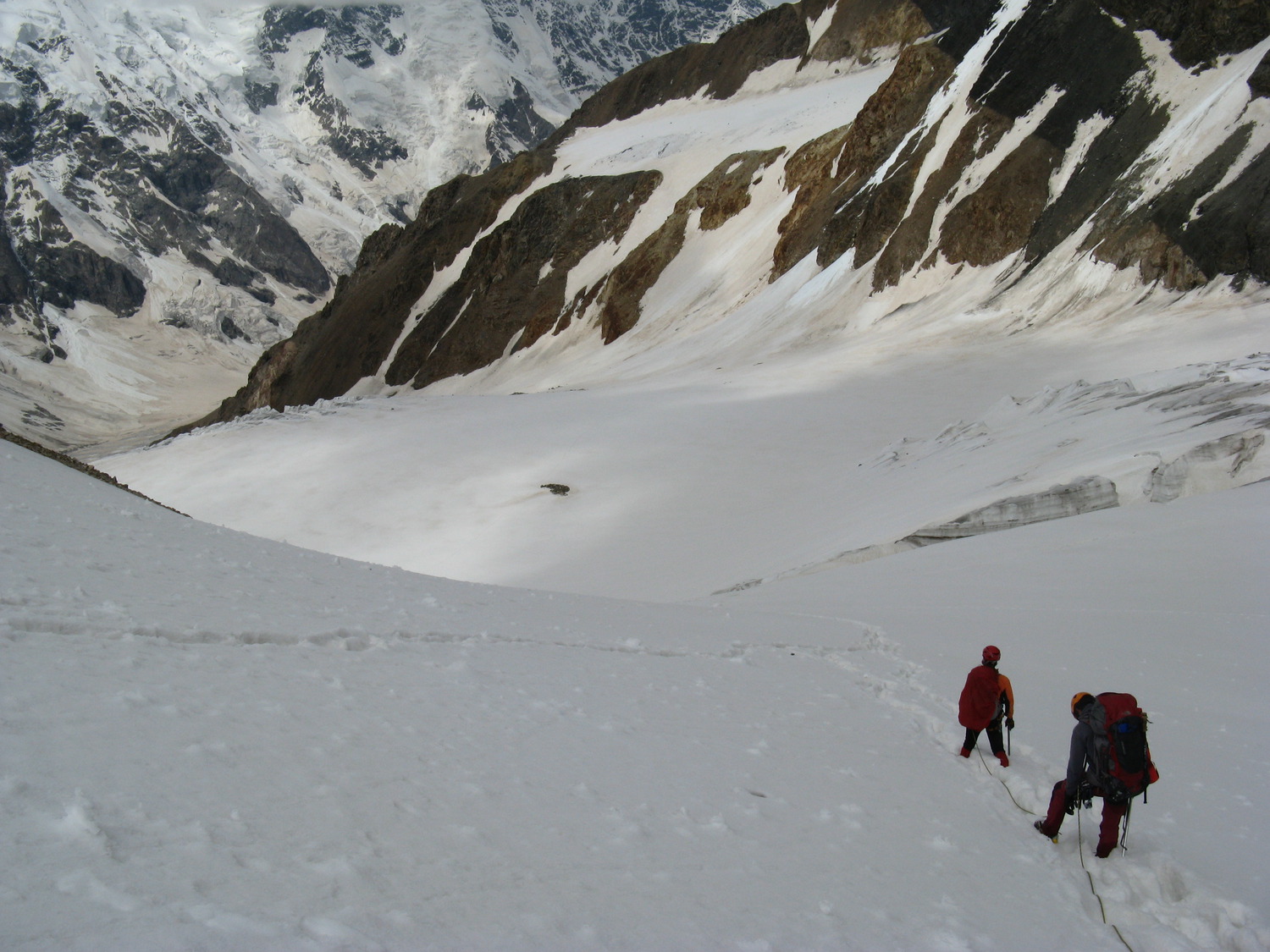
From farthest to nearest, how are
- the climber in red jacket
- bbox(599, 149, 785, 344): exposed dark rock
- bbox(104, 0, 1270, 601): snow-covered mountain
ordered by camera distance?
bbox(599, 149, 785, 344): exposed dark rock, bbox(104, 0, 1270, 601): snow-covered mountain, the climber in red jacket

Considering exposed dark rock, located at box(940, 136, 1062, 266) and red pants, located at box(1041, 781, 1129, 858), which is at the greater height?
exposed dark rock, located at box(940, 136, 1062, 266)

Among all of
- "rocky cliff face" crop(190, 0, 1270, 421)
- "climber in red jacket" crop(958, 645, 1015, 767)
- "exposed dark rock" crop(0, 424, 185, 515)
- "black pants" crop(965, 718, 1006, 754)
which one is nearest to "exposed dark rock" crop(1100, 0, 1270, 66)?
"rocky cliff face" crop(190, 0, 1270, 421)

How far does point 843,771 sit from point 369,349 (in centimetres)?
7455

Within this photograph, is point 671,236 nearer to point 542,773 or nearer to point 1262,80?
point 1262,80

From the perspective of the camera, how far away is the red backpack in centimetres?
492

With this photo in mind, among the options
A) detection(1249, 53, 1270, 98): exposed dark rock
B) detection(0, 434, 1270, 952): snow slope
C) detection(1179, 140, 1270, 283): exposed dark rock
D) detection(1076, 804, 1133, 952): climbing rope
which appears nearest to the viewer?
detection(0, 434, 1270, 952): snow slope

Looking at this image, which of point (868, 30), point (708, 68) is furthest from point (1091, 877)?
point (708, 68)

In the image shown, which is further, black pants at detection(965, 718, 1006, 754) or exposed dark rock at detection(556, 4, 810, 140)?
exposed dark rock at detection(556, 4, 810, 140)

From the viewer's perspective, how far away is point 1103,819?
511cm

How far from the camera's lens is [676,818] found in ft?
A: 15.1

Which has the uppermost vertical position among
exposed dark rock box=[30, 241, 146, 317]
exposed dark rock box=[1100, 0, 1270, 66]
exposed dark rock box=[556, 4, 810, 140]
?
exposed dark rock box=[556, 4, 810, 140]

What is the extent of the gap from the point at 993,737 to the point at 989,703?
11.3 inches

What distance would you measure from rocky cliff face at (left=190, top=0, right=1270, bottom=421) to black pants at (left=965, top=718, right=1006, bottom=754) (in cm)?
2324

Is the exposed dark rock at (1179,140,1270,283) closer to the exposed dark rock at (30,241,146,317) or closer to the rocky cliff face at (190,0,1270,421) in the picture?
the rocky cliff face at (190,0,1270,421)
